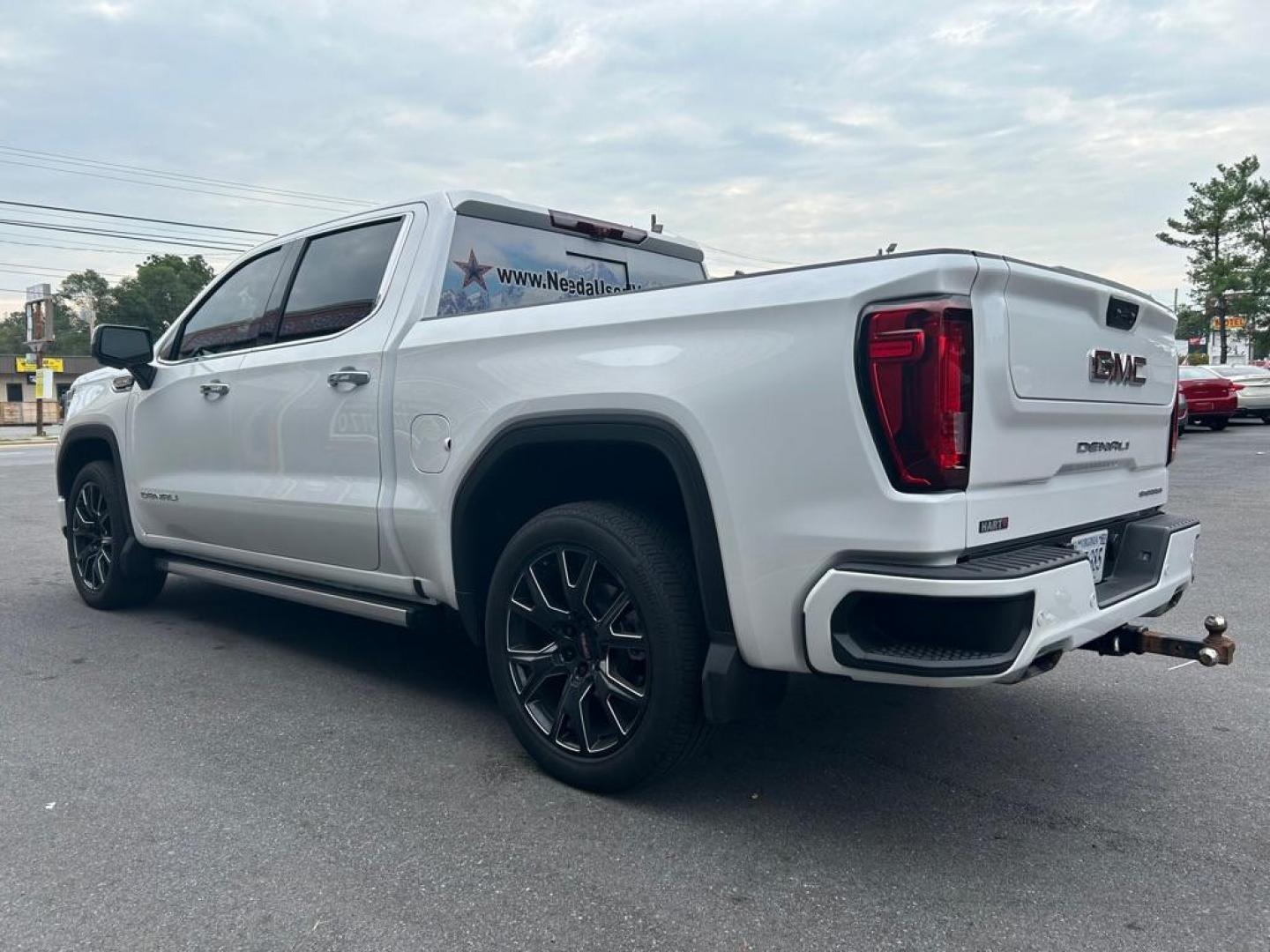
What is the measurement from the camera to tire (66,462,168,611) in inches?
217

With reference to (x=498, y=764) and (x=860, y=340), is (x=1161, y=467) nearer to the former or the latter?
(x=860, y=340)

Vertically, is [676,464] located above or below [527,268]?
below

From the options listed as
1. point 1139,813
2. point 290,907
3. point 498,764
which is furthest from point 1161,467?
point 290,907

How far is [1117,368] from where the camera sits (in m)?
3.15

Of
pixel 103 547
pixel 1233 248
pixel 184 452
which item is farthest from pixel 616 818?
pixel 1233 248

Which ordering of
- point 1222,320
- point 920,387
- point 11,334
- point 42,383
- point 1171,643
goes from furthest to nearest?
point 11,334 < point 1222,320 < point 42,383 < point 1171,643 < point 920,387

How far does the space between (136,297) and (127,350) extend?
77.2 m

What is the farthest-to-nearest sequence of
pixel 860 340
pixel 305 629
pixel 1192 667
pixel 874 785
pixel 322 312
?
pixel 305 629 < pixel 1192 667 < pixel 322 312 < pixel 874 785 < pixel 860 340

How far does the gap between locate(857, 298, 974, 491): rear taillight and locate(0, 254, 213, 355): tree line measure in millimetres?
66667

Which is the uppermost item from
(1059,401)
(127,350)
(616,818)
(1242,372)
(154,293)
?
(154,293)

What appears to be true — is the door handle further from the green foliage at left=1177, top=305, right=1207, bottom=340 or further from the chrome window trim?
the green foliage at left=1177, top=305, right=1207, bottom=340

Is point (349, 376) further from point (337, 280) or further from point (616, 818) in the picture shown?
point (616, 818)

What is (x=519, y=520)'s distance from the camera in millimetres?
3680

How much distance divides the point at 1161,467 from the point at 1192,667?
141 cm
